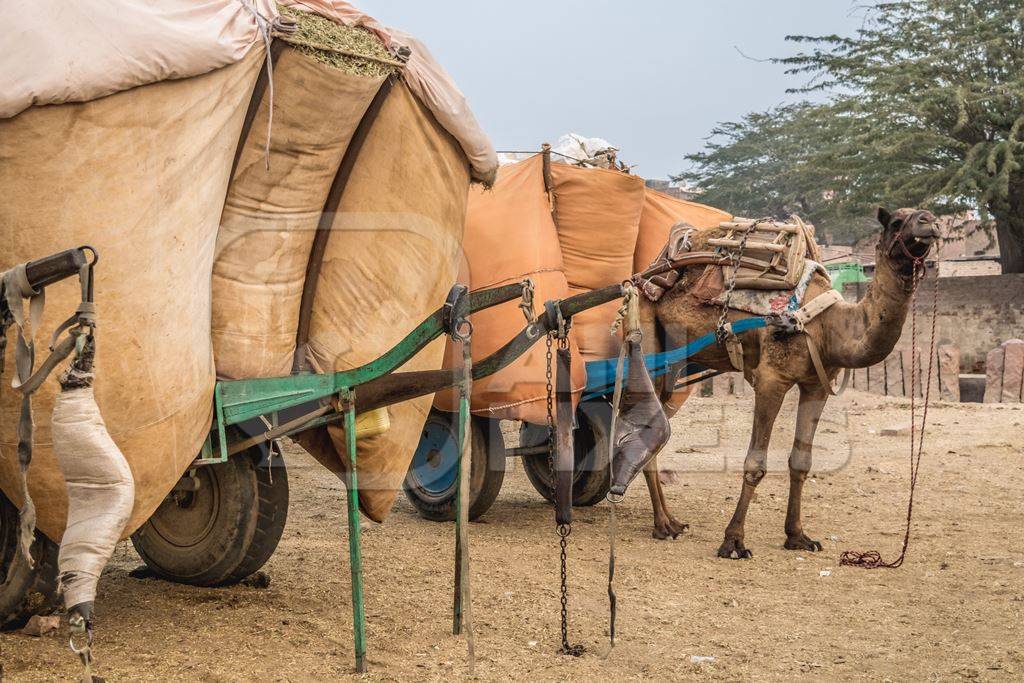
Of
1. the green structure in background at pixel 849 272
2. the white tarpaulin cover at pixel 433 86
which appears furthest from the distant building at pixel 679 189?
the white tarpaulin cover at pixel 433 86

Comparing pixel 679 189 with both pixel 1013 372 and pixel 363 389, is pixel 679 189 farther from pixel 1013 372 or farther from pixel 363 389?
pixel 363 389

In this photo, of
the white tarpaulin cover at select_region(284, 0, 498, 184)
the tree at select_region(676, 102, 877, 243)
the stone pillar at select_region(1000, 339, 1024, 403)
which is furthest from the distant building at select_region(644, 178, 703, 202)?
the white tarpaulin cover at select_region(284, 0, 498, 184)

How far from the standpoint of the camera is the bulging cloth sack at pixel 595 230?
6.92 metres

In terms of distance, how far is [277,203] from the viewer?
4445mm

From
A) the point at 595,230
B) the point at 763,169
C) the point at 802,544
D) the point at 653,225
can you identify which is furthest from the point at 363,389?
the point at 763,169

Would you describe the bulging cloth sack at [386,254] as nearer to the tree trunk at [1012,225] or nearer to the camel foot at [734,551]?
the camel foot at [734,551]

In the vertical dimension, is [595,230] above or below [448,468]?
above

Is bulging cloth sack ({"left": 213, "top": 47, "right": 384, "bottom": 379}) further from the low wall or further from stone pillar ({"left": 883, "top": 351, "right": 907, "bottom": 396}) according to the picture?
the low wall

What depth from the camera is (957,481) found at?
29.8ft

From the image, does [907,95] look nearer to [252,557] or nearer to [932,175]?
[932,175]

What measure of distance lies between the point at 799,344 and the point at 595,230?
5.09 feet

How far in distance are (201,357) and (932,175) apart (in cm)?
1776

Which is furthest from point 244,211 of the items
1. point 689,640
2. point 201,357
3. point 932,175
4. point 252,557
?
point 932,175

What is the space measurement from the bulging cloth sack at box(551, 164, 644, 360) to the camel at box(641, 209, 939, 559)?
0.39m
